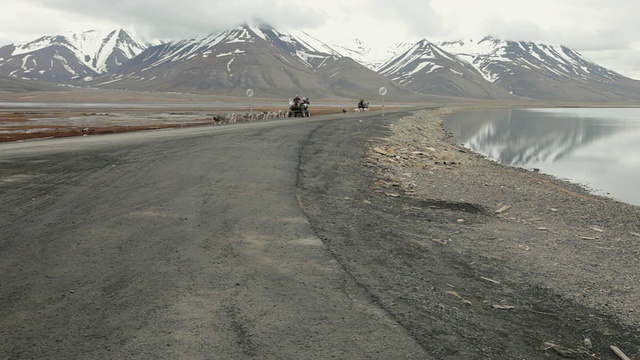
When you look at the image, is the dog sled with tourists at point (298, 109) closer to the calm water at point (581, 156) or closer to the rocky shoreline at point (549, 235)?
the calm water at point (581, 156)

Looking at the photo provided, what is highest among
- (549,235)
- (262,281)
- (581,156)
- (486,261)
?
(262,281)

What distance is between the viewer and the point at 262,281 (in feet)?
18.3

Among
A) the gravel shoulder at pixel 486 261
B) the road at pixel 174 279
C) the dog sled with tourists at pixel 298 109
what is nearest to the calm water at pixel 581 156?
the gravel shoulder at pixel 486 261

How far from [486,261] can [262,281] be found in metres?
3.76

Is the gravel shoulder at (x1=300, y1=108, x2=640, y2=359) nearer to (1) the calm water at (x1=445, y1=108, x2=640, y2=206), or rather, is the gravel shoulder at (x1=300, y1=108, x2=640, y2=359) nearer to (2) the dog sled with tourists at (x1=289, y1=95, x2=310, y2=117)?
(1) the calm water at (x1=445, y1=108, x2=640, y2=206)

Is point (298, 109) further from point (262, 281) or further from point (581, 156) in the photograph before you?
point (262, 281)

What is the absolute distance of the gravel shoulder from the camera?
4805 mm

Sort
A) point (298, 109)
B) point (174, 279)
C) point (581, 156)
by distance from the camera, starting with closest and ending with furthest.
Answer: point (174, 279) < point (581, 156) < point (298, 109)

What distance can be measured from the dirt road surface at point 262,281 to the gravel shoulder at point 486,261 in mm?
32

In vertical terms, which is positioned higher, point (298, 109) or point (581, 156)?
point (298, 109)

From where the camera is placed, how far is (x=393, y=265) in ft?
21.3

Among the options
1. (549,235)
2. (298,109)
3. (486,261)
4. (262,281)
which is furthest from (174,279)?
(298,109)

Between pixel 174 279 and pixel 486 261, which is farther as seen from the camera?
pixel 486 261

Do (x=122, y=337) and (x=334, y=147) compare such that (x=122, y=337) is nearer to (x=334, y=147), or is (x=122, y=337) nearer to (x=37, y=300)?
(x=37, y=300)
